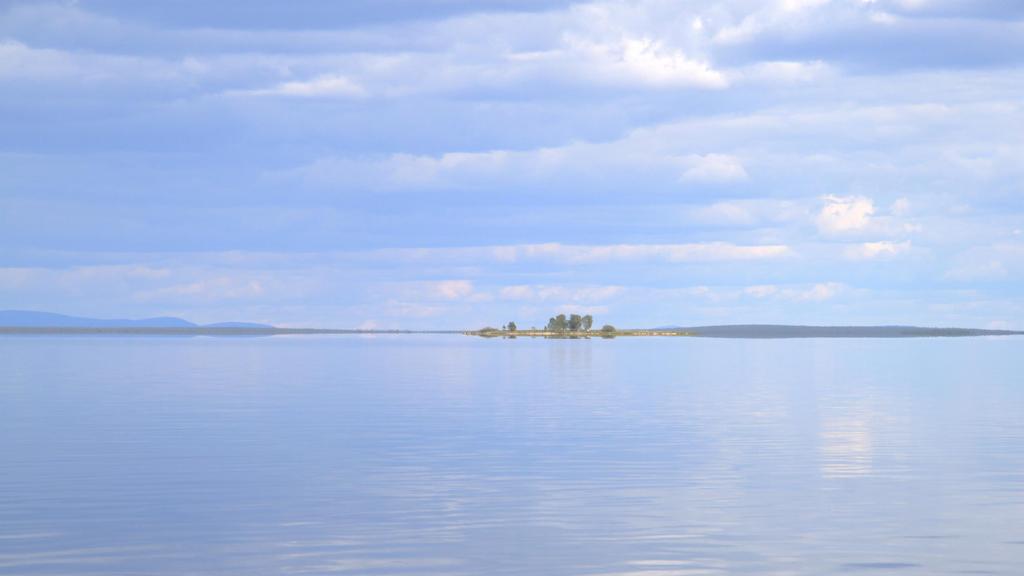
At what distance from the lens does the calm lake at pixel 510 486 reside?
25.2 metres

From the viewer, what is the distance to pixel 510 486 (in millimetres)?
34938

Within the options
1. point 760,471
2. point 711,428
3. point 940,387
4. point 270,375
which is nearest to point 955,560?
point 760,471

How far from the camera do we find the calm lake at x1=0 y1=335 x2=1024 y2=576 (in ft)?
82.6

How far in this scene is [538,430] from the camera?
52.2m

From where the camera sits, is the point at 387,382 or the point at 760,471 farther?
the point at 387,382

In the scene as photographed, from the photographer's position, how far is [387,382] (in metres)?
95.0

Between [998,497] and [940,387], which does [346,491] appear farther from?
[940,387]

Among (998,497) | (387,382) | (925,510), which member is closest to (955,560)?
(925,510)

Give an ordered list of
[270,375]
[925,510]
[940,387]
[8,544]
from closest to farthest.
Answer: [8,544]
[925,510]
[940,387]
[270,375]

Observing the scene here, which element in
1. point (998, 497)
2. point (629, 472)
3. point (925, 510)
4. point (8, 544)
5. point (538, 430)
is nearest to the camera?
point (8, 544)

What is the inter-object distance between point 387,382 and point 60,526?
2623 inches

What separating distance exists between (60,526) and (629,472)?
17856 mm

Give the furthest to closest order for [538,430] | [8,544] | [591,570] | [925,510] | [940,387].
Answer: [940,387], [538,430], [925,510], [8,544], [591,570]

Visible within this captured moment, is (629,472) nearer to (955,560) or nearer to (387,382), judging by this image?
(955,560)
